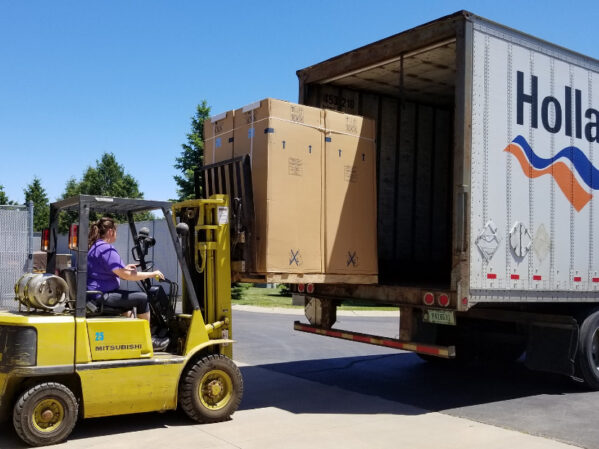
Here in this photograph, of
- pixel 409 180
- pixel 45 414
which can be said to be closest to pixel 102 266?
pixel 45 414

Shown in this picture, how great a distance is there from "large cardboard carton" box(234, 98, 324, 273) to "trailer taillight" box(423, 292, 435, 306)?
116cm

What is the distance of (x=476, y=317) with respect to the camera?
825 centimetres

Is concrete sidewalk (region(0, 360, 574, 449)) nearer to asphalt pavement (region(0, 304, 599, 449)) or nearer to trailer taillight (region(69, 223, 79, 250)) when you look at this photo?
asphalt pavement (region(0, 304, 599, 449))

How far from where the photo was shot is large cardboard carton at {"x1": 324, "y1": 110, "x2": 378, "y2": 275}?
719cm

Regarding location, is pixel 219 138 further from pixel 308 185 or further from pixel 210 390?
pixel 210 390

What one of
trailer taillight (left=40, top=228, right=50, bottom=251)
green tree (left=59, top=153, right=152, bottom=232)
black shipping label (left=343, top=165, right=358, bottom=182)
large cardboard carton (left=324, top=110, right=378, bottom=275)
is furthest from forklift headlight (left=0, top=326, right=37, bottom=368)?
green tree (left=59, top=153, right=152, bottom=232)

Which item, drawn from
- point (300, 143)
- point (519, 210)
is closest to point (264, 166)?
point (300, 143)

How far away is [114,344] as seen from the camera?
5711 millimetres

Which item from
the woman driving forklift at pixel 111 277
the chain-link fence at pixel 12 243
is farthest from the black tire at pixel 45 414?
the chain-link fence at pixel 12 243

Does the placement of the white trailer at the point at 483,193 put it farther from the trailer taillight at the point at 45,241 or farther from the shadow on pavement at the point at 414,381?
the trailer taillight at the point at 45,241

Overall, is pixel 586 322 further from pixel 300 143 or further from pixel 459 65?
pixel 300 143

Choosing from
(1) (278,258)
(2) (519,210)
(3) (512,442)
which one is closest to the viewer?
(3) (512,442)

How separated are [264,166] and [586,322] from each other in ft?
14.3

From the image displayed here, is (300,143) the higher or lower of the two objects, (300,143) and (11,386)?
the higher
